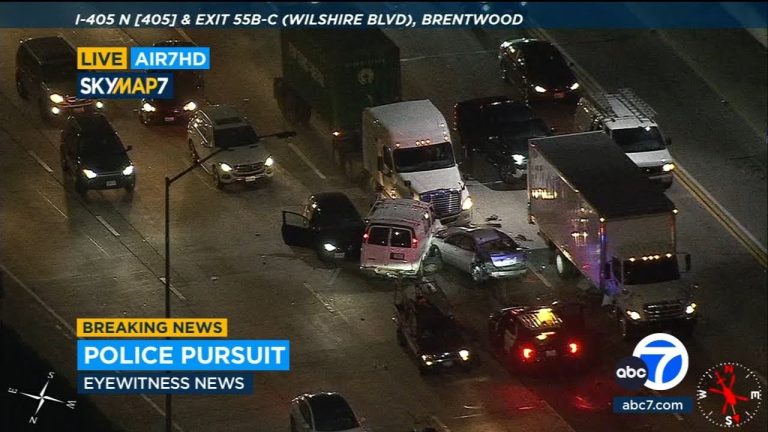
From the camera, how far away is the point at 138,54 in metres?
70.3

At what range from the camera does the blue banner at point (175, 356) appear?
180 feet

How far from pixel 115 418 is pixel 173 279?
26.5 feet

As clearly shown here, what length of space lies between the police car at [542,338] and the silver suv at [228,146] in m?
12.9

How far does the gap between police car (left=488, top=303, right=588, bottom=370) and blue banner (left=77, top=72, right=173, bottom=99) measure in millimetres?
16298

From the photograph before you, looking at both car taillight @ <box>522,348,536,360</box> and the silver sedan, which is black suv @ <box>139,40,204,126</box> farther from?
car taillight @ <box>522,348,536,360</box>

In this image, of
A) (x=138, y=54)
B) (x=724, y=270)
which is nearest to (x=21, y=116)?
(x=138, y=54)

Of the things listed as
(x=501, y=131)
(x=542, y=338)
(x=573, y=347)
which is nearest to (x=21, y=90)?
(x=501, y=131)

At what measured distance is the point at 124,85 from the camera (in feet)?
222

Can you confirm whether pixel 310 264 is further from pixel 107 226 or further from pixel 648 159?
pixel 648 159

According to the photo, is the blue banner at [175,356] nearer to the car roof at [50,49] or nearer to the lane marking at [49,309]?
the lane marking at [49,309]

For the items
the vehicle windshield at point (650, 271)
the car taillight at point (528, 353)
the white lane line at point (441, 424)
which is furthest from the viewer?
the vehicle windshield at point (650, 271)

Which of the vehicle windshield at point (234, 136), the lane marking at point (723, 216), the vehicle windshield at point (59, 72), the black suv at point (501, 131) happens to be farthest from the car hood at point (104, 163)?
the lane marking at point (723, 216)

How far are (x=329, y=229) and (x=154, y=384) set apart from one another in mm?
9939

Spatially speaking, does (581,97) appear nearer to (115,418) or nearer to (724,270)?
(724,270)
